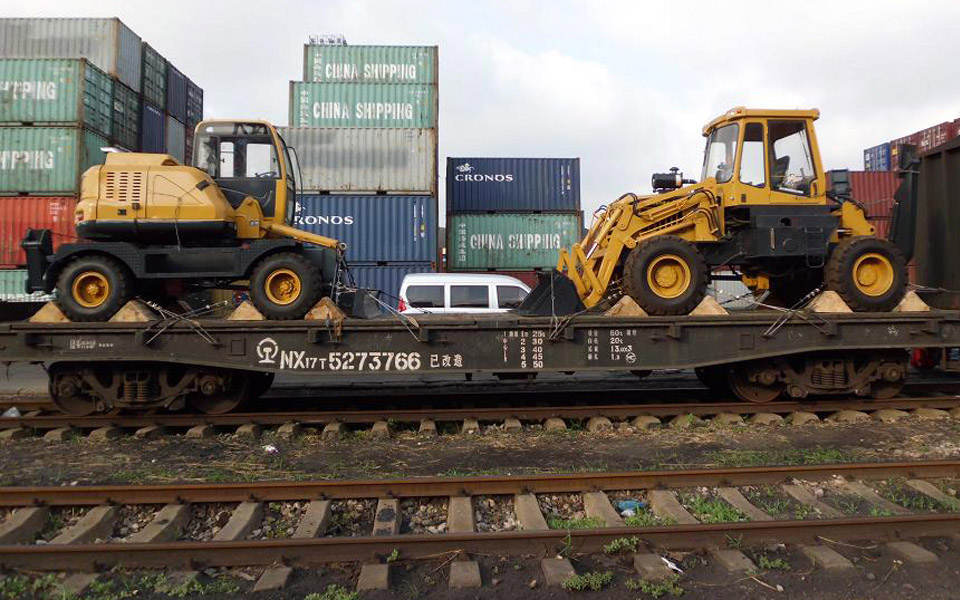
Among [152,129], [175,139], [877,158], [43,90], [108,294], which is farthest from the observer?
[877,158]

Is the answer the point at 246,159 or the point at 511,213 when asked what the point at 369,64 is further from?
the point at 246,159

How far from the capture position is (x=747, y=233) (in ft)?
23.6

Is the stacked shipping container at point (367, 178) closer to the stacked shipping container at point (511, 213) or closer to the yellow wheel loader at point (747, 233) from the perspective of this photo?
the stacked shipping container at point (511, 213)

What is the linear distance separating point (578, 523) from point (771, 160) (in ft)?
18.8

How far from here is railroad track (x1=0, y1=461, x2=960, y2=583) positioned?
3580mm

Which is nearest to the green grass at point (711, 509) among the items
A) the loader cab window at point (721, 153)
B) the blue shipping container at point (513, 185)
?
the loader cab window at point (721, 153)

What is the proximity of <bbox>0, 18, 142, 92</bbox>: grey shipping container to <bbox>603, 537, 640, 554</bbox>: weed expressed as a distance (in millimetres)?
21891

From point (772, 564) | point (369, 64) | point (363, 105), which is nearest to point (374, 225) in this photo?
point (363, 105)

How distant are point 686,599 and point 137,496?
4124 millimetres

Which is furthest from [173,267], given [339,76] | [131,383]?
[339,76]

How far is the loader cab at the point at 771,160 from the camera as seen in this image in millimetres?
7188

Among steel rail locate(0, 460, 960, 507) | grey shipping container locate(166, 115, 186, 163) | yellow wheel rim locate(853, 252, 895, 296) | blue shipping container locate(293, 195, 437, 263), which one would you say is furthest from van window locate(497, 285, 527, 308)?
grey shipping container locate(166, 115, 186, 163)

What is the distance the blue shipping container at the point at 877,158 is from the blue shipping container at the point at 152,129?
34.4m

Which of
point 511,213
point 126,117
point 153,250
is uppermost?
point 126,117
